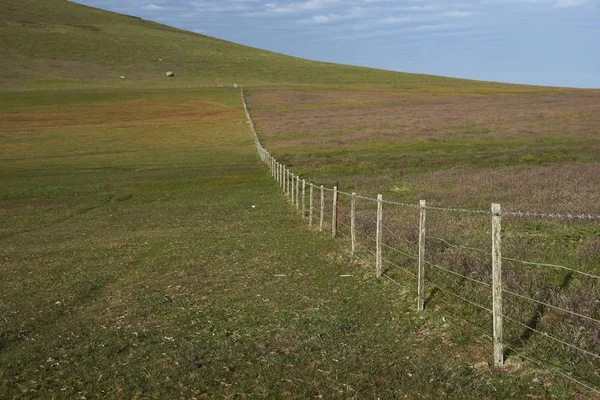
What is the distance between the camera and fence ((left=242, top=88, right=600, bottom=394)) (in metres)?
7.86

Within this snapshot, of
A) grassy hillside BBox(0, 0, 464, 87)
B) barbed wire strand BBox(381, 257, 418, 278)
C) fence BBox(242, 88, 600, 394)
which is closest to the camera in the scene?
fence BBox(242, 88, 600, 394)

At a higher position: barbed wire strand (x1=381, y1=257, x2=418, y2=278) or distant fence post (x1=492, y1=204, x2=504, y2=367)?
distant fence post (x1=492, y1=204, x2=504, y2=367)

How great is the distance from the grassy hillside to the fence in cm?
11528

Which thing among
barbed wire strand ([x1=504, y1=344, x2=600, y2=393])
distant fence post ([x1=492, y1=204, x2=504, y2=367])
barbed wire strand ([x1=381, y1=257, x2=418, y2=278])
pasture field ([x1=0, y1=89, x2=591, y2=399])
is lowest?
pasture field ([x1=0, y1=89, x2=591, y2=399])

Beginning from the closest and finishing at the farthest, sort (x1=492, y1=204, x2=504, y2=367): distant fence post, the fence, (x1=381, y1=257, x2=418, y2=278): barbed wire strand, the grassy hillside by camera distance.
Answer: the fence < (x1=492, y1=204, x2=504, y2=367): distant fence post < (x1=381, y1=257, x2=418, y2=278): barbed wire strand < the grassy hillside

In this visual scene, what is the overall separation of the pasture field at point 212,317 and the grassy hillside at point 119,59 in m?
106

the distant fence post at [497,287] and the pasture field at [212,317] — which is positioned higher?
the distant fence post at [497,287]

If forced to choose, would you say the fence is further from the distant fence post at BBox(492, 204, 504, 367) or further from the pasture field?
the pasture field

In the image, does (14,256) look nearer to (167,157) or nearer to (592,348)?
(592,348)

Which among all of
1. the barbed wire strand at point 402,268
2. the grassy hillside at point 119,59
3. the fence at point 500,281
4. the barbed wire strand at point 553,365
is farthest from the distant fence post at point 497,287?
the grassy hillside at point 119,59

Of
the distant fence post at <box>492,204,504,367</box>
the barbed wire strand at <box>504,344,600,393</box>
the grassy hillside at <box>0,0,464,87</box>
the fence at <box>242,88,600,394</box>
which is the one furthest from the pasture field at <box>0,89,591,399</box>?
the grassy hillside at <box>0,0,464,87</box>

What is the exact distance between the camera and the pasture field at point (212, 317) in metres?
8.15

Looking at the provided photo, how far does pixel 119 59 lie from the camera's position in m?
153

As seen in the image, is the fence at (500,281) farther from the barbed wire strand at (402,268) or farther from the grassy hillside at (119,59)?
the grassy hillside at (119,59)
